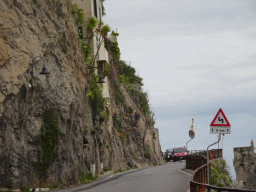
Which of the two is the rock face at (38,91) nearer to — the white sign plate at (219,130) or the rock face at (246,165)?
the white sign plate at (219,130)

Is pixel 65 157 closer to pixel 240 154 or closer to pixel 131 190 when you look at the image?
pixel 131 190

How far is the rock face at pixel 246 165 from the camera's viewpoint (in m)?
62.0

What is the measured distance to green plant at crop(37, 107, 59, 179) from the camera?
20641mm

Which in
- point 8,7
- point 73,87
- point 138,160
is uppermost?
point 8,7

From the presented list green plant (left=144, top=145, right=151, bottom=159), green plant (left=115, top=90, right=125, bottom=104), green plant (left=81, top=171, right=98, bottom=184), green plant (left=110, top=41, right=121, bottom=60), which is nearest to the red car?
green plant (left=144, top=145, right=151, bottom=159)

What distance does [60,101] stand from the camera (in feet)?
77.6

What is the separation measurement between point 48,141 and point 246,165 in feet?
156

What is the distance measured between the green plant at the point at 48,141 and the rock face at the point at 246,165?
46.8 m

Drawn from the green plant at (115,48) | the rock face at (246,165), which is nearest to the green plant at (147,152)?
the rock face at (246,165)

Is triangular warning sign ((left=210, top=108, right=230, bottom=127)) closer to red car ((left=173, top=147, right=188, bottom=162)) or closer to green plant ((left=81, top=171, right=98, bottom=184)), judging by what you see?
green plant ((left=81, top=171, right=98, bottom=184))

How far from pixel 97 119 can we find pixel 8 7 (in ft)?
57.7

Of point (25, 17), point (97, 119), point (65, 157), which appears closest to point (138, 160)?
point (97, 119)

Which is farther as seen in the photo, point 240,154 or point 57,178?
point 240,154

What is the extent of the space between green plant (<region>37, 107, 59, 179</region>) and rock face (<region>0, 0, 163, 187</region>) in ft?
1.17
